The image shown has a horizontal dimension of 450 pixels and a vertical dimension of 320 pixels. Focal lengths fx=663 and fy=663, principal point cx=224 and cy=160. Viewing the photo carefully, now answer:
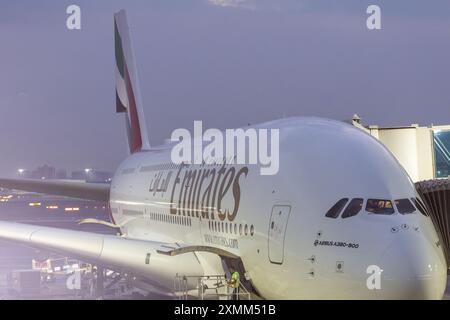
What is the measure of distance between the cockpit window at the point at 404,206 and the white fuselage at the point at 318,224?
11 centimetres

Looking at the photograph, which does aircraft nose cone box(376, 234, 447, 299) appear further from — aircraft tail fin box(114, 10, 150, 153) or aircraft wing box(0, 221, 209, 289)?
aircraft tail fin box(114, 10, 150, 153)

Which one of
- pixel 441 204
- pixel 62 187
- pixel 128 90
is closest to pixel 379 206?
pixel 441 204

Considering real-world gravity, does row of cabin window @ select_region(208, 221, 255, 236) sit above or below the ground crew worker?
above

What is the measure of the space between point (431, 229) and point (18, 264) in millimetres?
48563

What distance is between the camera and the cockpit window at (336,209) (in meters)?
11.2

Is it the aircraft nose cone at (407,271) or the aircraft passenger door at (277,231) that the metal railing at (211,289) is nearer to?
the aircraft passenger door at (277,231)

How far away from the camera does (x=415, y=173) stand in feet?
Answer: 95.7

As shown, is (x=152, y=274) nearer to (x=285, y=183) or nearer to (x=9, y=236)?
(x=285, y=183)

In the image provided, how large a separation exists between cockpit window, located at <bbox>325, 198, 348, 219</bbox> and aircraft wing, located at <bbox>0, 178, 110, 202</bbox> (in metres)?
23.3

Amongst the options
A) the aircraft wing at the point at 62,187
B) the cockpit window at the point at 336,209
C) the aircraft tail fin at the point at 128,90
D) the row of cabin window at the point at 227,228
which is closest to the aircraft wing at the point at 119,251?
the row of cabin window at the point at 227,228

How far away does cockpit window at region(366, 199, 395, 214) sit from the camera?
1082 cm

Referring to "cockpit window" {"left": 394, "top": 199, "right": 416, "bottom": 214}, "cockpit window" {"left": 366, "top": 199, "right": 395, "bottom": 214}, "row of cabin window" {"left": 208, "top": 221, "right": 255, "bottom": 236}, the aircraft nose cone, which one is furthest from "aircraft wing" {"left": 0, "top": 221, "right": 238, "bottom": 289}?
the aircraft nose cone

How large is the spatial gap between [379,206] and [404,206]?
0.43 metres

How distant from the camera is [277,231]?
12.3 m
